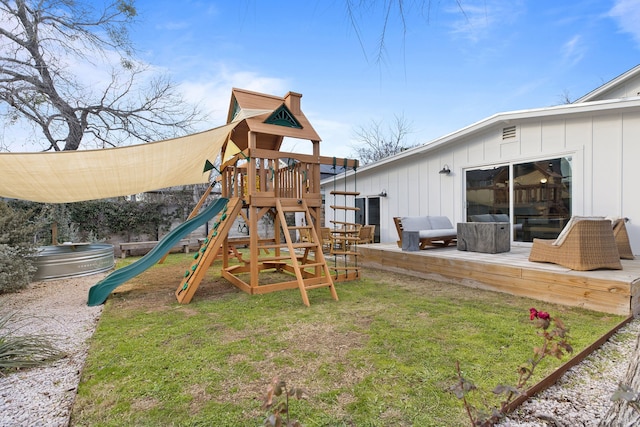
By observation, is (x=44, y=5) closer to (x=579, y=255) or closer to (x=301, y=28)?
(x=301, y=28)

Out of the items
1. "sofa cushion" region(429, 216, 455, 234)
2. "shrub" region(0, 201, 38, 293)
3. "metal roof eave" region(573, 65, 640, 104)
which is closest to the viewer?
"shrub" region(0, 201, 38, 293)

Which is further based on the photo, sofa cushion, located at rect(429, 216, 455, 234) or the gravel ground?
sofa cushion, located at rect(429, 216, 455, 234)

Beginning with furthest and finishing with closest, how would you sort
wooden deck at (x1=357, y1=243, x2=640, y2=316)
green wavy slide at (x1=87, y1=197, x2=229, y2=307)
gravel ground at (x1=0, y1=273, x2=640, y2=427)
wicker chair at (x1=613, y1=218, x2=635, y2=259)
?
wicker chair at (x1=613, y1=218, x2=635, y2=259)
green wavy slide at (x1=87, y1=197, x2=229, y2=307)
wooden deck at (x1=357, y1=243, x2=640, y2=316)
gravel ground at (x1=0, y1=273, x2=640, y2=427)

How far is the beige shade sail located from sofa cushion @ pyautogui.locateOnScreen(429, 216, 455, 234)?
15.0ft

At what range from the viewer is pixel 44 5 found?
32.7 ft

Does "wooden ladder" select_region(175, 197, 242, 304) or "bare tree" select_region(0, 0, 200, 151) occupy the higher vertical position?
"bare tree" select_region(0, 0, 200, 151)

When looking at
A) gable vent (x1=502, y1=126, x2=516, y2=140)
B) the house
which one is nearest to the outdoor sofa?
the house

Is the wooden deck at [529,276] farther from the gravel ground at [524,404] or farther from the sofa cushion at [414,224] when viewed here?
the sofa cushion at [414,224]

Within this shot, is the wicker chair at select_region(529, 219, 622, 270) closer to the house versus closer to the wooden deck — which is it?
the wooden deck

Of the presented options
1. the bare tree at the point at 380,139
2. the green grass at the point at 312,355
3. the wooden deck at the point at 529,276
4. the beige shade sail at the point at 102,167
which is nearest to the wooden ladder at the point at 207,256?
the green grass at the point at 312,355

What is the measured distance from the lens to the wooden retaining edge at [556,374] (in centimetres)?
188

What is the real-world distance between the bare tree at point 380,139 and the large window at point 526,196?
17.6 m

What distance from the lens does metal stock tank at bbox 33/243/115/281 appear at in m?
6.10

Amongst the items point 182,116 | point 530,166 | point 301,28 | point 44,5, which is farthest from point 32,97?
point 530,166
